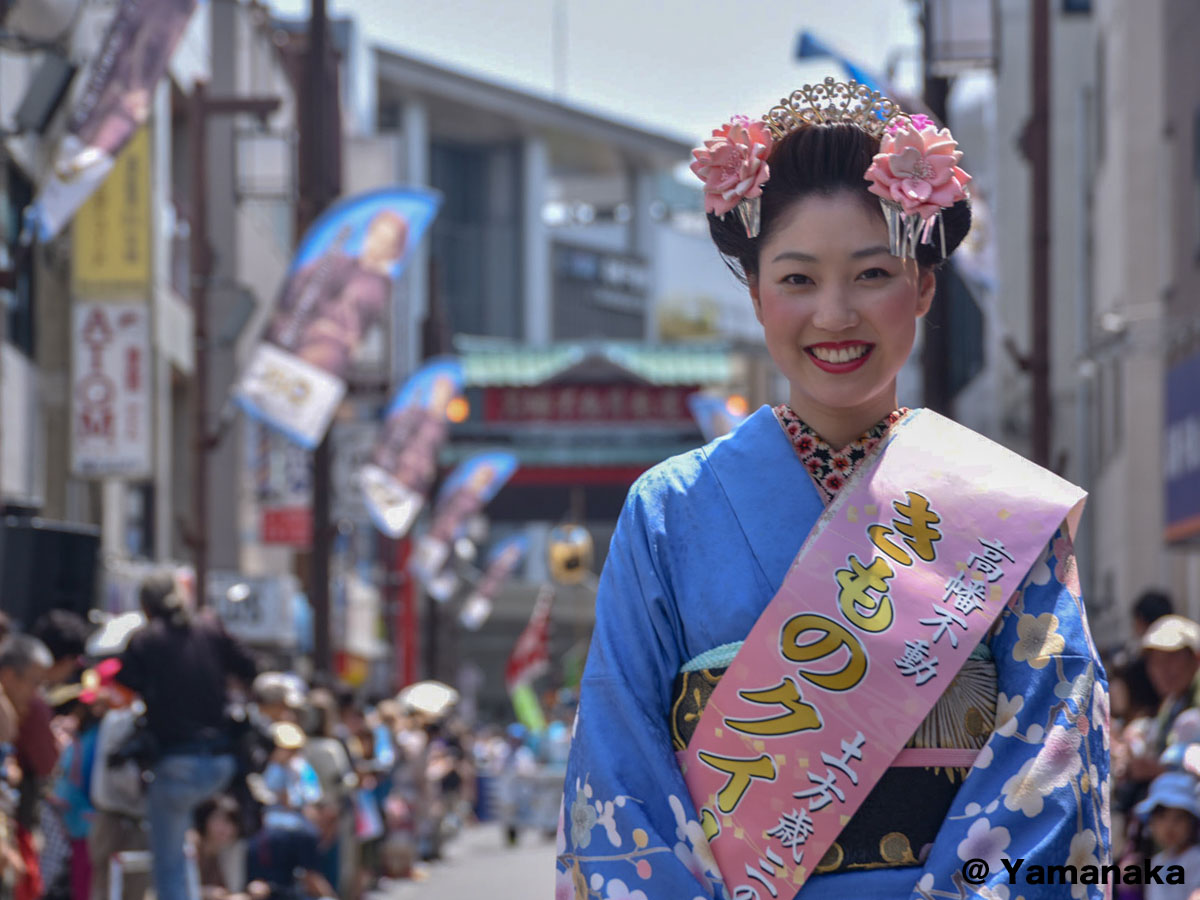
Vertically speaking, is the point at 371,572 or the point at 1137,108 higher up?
the point at 1137,108

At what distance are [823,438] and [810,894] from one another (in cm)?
82

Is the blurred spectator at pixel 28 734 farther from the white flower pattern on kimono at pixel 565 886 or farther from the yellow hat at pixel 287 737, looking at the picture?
the white flower pattern on kimono at pixel 565 886

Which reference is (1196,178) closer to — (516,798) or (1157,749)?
(516,798)

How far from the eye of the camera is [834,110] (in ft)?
12.3

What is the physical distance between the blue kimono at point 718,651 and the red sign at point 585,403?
50.8 metres

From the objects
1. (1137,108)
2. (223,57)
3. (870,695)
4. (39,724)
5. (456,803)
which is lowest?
(456,803)

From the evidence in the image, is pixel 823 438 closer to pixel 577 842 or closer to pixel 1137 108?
pixel 577 842

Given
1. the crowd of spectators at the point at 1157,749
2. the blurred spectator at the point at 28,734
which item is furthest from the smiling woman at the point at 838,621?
the blurred spectator at the point at 28,734

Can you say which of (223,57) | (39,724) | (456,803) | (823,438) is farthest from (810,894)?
(223,57)

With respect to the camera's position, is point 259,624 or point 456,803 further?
point 456,803

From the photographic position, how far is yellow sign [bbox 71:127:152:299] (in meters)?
18.6

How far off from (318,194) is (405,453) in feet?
14.1

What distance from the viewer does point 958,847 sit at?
3279mm

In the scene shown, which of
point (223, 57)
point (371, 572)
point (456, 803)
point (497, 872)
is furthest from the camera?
point (371, 572)
